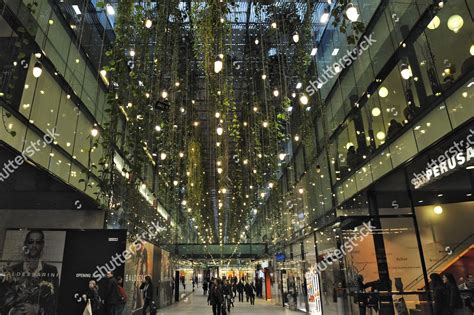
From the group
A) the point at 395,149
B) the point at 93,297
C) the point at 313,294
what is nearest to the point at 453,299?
the point at 395,149

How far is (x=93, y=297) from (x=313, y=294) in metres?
7.43

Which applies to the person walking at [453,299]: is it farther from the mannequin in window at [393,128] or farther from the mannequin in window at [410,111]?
the mannequin in window at [410,111]

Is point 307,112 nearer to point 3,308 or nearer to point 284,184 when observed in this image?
point 3,308

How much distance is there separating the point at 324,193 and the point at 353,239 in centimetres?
435

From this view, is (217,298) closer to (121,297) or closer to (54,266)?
(121,297)

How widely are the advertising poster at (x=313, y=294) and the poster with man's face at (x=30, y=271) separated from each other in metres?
7.41

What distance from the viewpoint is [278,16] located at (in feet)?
24.3

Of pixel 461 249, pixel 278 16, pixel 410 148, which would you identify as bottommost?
pixel 461 249

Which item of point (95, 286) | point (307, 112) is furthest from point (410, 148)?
point (95, 286)

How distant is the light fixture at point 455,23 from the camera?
506 centimetres

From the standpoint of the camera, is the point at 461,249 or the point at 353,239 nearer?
the point at 353,239

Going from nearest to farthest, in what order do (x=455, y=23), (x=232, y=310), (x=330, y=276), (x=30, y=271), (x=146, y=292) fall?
(x=455, y=23) < (x=30, y=271) < (x=330, y=276) < (x=146, y=292) < (x=232, y=310)

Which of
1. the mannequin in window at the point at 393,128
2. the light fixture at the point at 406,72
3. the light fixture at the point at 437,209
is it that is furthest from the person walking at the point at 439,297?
the light fixture at the point at 406,72

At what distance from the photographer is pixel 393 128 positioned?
725 cm
